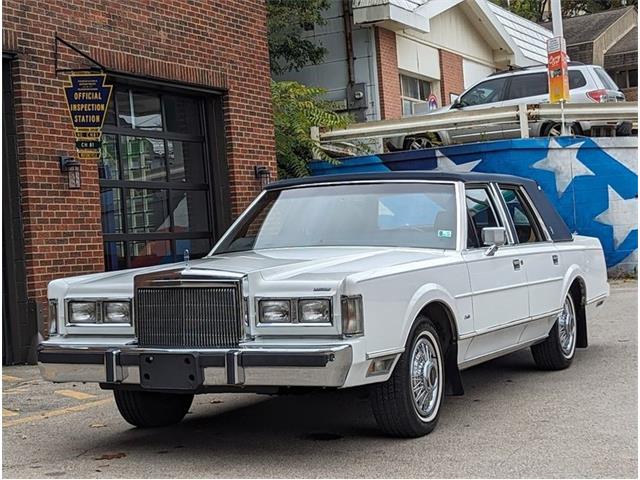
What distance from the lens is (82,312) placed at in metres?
6.19

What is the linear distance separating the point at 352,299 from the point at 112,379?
1.47 m

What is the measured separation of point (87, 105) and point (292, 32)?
10.2 m

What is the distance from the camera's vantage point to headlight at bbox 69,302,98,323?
6.14 metres

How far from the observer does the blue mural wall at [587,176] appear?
1697 centimetres

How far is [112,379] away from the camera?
5.80m

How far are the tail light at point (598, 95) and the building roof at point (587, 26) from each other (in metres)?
21.0

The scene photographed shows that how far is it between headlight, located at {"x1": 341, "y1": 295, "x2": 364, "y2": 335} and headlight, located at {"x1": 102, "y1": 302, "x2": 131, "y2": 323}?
53.7 inches

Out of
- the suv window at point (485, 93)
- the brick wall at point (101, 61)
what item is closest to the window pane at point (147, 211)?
the brick wall at point (101, 61)

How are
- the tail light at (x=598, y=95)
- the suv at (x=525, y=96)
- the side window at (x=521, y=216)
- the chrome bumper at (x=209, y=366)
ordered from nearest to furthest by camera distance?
the chrome bumper at (x=209, y=366)
the side window at (x=521, y=216)
the suv at (x=525, y=96)
the tail light at (x=598, y=95)

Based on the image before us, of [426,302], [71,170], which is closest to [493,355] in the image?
[426,302]

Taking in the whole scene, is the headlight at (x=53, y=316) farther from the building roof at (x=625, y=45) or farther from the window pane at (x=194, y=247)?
the building roof at (x=625, y=45)

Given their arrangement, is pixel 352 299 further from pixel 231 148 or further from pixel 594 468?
pixel 231 148

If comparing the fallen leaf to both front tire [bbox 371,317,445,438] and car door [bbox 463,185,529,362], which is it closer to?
front tire [bbox 371,317,445,438]

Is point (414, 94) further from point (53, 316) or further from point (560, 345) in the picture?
point (53, 316)
